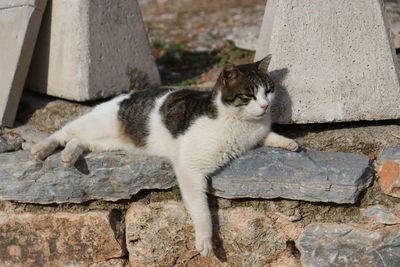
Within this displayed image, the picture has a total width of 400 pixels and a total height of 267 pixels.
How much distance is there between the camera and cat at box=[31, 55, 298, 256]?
3.53 meters

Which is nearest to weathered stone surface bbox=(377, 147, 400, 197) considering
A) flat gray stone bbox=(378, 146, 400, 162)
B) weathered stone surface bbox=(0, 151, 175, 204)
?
flat gray stone bbox=(378, 146, 400, 162)

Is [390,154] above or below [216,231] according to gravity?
above

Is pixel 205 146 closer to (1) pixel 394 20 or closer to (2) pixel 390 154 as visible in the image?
(2) pixel 390 154

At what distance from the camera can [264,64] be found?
12.1ft

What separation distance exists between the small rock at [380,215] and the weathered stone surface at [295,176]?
12cm

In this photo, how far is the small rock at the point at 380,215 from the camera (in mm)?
3469


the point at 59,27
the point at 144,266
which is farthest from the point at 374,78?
the point at 59,27

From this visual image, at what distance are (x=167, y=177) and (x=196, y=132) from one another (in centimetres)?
33

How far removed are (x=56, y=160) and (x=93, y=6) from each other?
3.80 ft

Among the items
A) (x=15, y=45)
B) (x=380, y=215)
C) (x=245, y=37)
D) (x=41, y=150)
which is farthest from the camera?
(x=245, y=37)

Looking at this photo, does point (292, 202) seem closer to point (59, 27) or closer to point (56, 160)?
point (56, 160)

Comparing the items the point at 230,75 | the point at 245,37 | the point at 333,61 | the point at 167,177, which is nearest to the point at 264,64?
the point at 230,75

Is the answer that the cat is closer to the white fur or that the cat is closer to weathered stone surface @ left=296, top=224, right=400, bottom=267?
the white fur

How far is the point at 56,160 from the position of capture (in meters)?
3.83
